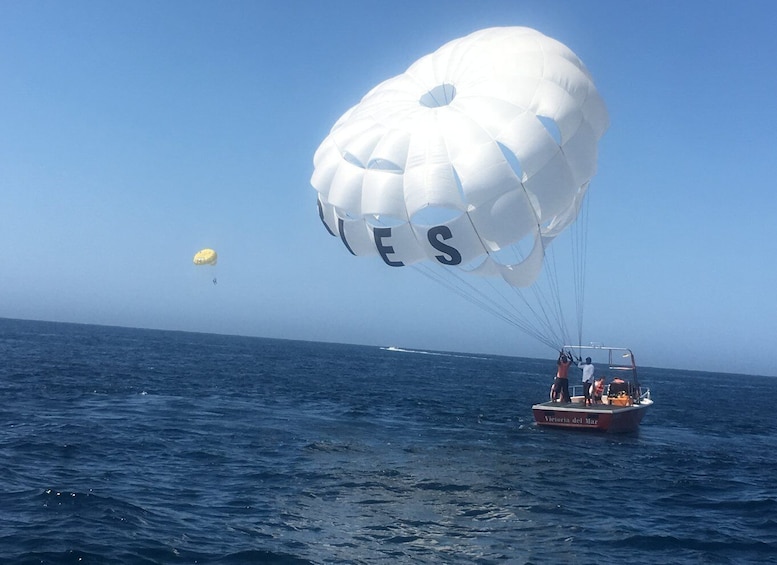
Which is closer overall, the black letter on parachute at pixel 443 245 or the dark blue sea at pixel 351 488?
the dark blue sea at pixel 351 488

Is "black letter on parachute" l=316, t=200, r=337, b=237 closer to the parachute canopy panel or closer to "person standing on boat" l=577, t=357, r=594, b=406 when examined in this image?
the parachute canopy panel

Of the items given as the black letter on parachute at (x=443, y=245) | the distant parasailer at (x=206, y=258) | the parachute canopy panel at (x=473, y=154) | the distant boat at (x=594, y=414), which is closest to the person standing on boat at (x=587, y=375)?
the distant boat at (x=594, y=414)

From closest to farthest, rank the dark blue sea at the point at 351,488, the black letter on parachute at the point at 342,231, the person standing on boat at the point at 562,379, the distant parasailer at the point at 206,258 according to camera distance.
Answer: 1. the dark blue sea at the point at 351,488
2. the black letter on parachute at the point at 342,231
3. the person standing on boat at the point at 562,379
4. the distant parasailer at the point at 206,258

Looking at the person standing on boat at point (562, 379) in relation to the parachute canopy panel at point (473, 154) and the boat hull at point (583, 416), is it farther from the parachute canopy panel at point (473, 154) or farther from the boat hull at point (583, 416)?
the parachute canopy panel at point (473, 154)

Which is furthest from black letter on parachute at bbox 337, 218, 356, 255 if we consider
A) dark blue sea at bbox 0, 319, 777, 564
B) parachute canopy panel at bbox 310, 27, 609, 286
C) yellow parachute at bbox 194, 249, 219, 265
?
yellow parachute at bbox 194, 249, 219, 265

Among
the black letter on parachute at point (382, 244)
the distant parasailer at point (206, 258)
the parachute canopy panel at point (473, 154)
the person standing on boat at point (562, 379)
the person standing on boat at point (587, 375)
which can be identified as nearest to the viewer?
the parachute canopy panel at point (473, 154)

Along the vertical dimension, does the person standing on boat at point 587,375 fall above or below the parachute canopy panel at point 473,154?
below

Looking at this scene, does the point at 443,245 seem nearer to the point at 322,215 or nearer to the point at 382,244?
the point at 382,244

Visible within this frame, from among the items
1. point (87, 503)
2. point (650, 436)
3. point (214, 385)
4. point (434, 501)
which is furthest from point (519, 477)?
point (214, 385)

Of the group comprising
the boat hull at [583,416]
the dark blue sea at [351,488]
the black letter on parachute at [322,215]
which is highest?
the black letter on parachute at [322,215]
